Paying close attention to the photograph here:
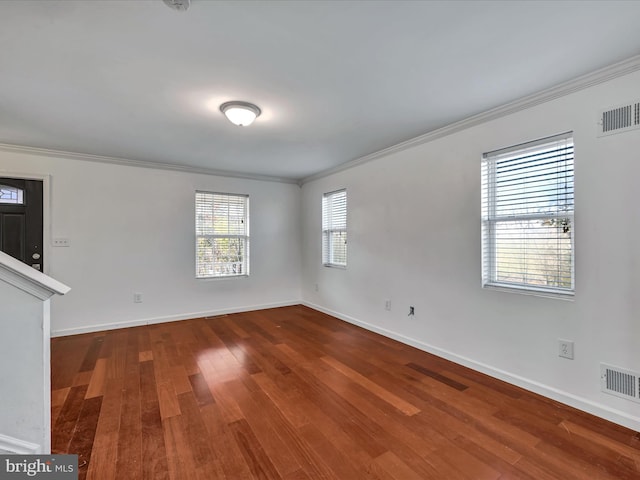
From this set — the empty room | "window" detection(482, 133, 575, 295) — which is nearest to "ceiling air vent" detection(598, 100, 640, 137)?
the empty room

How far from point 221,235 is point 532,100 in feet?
14.3

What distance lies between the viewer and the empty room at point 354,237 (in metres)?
1.62

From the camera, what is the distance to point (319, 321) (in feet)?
15.0

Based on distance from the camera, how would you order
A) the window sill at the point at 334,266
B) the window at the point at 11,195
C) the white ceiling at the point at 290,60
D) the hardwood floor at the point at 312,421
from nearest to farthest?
the white ceiling at the point at 290,60 → the hardwood floor at the point at 312,421 → the window at the point at 11,195 → the window sill at the point at 334,266

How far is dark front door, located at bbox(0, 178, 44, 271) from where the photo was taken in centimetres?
365

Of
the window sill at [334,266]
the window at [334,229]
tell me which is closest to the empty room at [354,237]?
the window sill at [334,266]

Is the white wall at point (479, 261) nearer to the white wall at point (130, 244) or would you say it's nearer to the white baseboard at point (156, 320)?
the white baseboard at point (156, 320)

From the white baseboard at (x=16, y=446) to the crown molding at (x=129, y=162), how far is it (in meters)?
3.71

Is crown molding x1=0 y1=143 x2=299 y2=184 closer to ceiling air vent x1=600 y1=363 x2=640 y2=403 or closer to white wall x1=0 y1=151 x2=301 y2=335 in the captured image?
white wall x1=0 y1=151 x2=301 y2=335

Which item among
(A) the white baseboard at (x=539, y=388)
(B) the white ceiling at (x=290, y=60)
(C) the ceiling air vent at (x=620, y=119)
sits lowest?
(A) the white baseboard at (x=539, y=388)

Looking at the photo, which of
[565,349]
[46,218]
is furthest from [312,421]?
[46,218]

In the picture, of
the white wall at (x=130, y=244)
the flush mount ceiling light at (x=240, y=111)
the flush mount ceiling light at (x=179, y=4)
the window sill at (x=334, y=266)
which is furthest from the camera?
the window sill at (x=334, y=266)

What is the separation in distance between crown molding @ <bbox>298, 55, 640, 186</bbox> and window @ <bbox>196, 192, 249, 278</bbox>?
8.64 feet

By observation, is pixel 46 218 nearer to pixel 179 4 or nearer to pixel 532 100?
pixel 179 4
